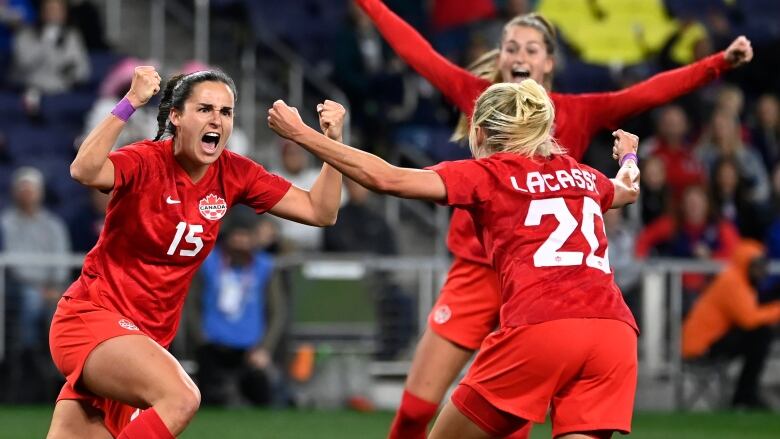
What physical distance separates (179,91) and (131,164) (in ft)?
1.25

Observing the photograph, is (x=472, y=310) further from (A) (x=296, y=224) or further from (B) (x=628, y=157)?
(A) (x=296, y=224)

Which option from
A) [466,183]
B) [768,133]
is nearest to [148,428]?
[466,183]

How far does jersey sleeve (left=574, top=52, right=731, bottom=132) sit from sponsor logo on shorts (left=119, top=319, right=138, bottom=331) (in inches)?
94.7

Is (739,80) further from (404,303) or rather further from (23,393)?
(23,393)

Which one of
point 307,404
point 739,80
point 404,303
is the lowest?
point 307,404

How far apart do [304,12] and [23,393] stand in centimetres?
546

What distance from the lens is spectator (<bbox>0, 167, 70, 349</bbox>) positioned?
1135 centimetres

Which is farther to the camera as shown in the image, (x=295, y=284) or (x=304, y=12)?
(x=304, y=12)

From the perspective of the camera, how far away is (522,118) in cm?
561

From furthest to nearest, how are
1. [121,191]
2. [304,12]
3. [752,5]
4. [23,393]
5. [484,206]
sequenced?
[752,5] → [304,12] → [23,393] → [121,191] → [484,206]

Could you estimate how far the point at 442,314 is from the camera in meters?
7.15

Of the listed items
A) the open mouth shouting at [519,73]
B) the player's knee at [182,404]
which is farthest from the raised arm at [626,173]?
the player's knee at [182,404]

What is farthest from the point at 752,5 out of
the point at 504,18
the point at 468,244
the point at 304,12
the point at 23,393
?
the point at 468,244

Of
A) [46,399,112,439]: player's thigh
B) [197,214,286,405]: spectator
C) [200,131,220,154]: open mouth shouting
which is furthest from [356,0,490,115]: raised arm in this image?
[197,214,286,405]: spectator
